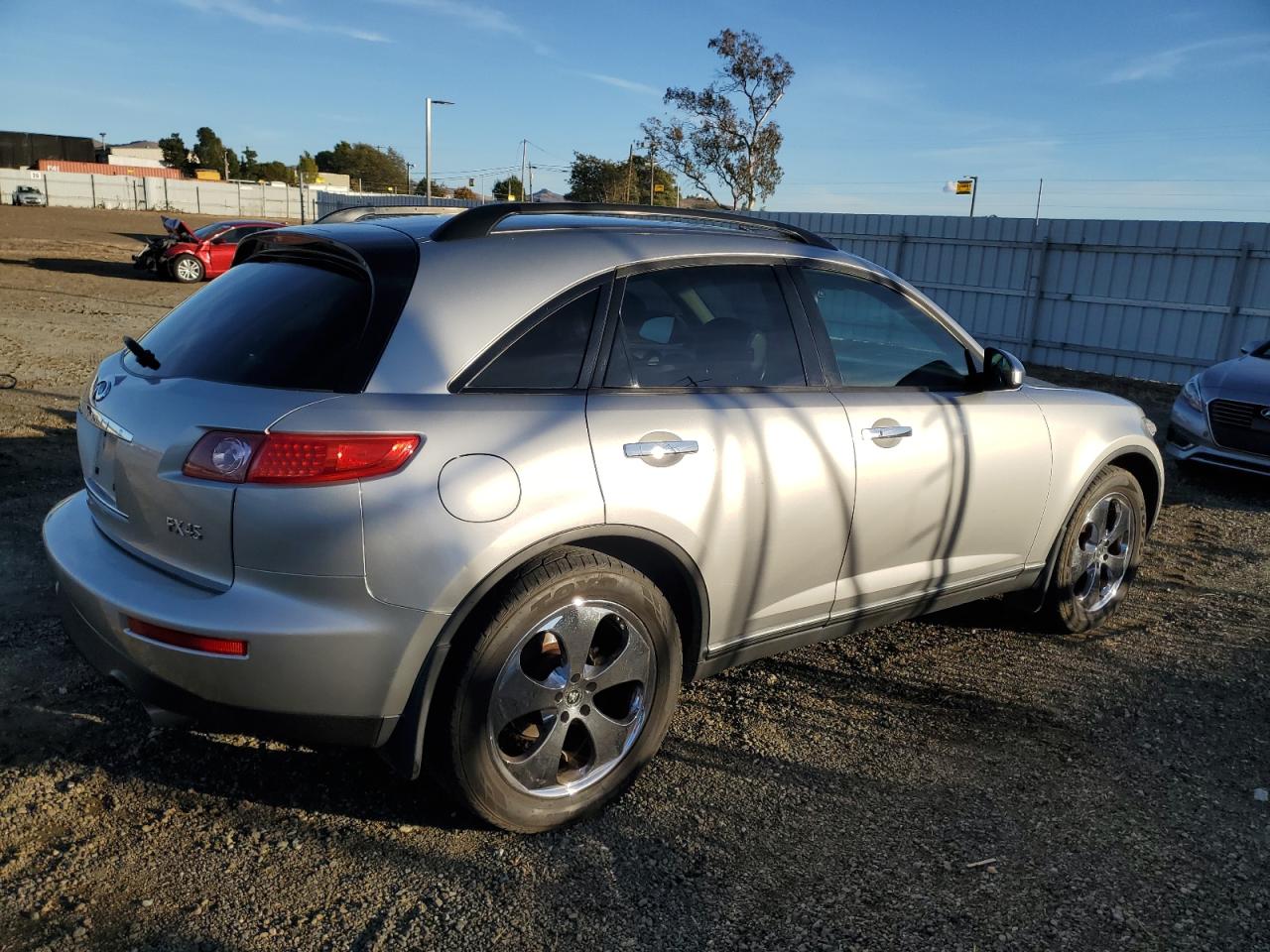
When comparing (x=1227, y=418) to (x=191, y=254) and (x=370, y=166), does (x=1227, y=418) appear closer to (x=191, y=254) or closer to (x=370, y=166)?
(x=191, y=254)

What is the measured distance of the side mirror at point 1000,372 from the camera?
12.9 feet

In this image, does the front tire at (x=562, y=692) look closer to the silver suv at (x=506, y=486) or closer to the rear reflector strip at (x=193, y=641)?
the silver suv at (x=506, y=486)

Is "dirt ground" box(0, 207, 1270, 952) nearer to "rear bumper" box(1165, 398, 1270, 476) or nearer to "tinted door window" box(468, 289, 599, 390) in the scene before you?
"tinted door window" box(468, 289, 599, 390)

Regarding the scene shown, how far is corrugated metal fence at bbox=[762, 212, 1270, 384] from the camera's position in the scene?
13438 mm

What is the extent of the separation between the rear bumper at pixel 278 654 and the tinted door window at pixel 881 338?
1.88 m

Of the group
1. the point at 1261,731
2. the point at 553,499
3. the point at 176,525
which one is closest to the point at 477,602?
the point at 553,499

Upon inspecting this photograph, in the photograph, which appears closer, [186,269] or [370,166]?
[186,269]

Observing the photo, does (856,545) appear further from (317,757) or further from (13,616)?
(13,616)

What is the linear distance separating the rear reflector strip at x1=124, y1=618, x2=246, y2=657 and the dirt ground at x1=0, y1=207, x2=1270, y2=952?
655 millimetres

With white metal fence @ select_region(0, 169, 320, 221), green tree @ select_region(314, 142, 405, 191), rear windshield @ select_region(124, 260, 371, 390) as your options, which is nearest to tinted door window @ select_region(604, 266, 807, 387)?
rear windshield @ select_region(124, 260, 371, 390)

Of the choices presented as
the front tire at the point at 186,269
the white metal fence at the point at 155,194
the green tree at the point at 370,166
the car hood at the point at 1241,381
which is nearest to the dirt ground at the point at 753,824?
the car hood at the point at 1241,381

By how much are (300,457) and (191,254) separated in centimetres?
2249

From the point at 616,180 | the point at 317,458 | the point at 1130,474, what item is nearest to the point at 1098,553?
the point at 1130,474

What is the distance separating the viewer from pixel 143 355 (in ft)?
9.94
